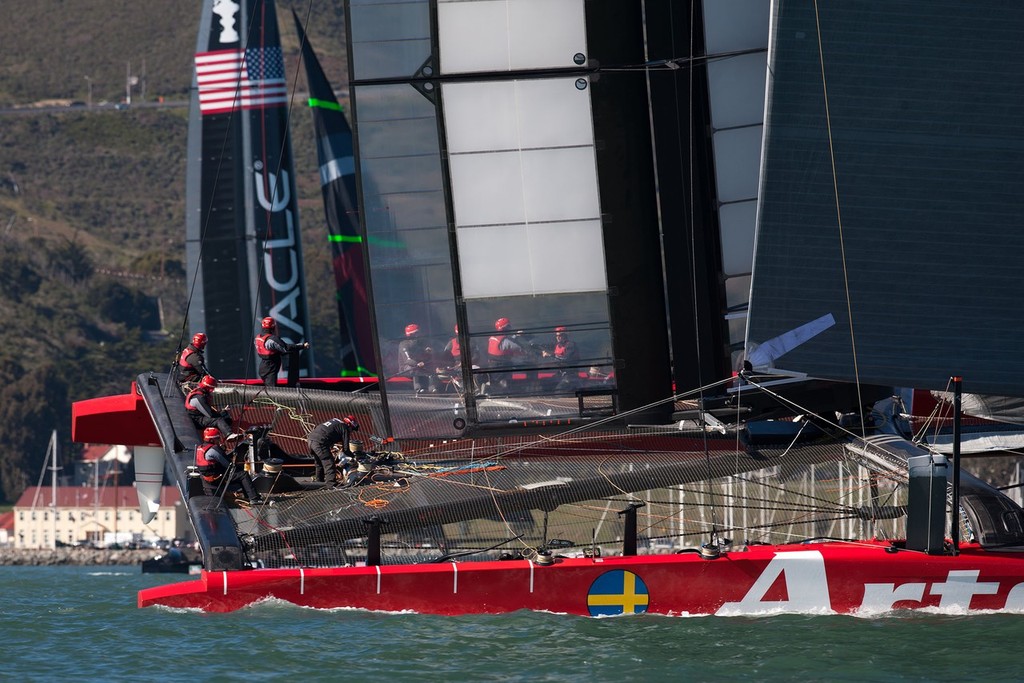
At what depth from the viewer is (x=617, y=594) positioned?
25.1 feet

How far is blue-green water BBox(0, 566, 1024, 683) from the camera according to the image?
6.39 meters

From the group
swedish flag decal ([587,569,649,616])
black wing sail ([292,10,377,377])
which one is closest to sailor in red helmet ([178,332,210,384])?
swedish flag decal ([587,569,649,616])

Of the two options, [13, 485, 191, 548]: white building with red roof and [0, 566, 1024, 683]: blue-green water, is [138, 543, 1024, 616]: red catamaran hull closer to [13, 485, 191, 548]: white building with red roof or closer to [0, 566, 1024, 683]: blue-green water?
[0, 566, 1024, 683]: blue-green water

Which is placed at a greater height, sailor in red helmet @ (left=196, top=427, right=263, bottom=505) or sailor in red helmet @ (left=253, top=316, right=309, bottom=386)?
sailor in red helmet @ (left=253, top=316, right=309, bottom=386)

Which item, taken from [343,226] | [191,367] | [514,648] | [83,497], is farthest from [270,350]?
[83,497]

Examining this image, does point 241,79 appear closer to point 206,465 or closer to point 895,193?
point 206,465

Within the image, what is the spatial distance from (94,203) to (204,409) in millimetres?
80469

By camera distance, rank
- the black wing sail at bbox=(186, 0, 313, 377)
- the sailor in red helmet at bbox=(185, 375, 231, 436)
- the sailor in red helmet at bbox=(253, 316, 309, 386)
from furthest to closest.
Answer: the black wing sail at bbox=(186, 0, 313, 377) → the sailor in red helmet at bbox=(253, 316, 309, 386) → the sailor in red helmet at bbox=(185, 375, 231, 436)

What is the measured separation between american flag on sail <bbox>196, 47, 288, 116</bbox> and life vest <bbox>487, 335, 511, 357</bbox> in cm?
1009

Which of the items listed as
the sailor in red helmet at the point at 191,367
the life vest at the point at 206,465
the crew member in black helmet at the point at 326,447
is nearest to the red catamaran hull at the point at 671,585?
the life vest at the point at 206,465

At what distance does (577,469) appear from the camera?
853cm

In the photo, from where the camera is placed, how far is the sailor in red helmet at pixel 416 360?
9.08 metres

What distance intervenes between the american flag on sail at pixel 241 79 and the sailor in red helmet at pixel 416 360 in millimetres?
9861

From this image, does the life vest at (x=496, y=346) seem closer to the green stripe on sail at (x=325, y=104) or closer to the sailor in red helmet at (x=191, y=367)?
the sailor in red helmet at (x=191, y=367)
